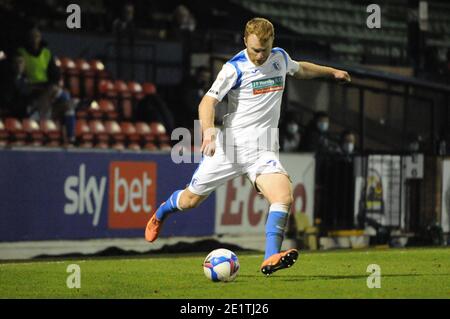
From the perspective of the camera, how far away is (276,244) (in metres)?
10.4

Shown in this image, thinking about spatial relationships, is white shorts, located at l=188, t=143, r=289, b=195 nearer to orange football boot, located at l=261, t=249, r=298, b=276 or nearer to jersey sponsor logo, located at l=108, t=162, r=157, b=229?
orange football boot, located at l=261, t=249, r=298, b=276

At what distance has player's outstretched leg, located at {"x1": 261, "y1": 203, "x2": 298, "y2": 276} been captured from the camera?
392 inches

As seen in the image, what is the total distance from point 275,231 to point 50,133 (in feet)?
23.0

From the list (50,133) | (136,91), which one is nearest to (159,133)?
(136,91)

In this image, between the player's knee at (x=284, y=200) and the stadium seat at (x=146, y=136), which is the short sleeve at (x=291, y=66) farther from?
the stadium seat at (x=146, y=136)

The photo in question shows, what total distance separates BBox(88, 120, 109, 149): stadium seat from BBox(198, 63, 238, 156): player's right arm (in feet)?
23.1

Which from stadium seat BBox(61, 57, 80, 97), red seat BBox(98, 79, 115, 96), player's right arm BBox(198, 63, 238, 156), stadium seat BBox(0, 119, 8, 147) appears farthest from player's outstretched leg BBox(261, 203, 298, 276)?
stadium seat BBox(61, 57, 80, 97)

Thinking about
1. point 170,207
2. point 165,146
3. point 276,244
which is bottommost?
point 276,244

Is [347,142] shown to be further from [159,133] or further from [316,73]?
[316,73]

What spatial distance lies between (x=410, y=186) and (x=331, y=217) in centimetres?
169

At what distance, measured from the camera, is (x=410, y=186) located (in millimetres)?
19109

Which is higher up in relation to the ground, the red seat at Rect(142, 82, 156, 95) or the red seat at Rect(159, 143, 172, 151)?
the red seat at Rect(142, 82, 156, 95)
